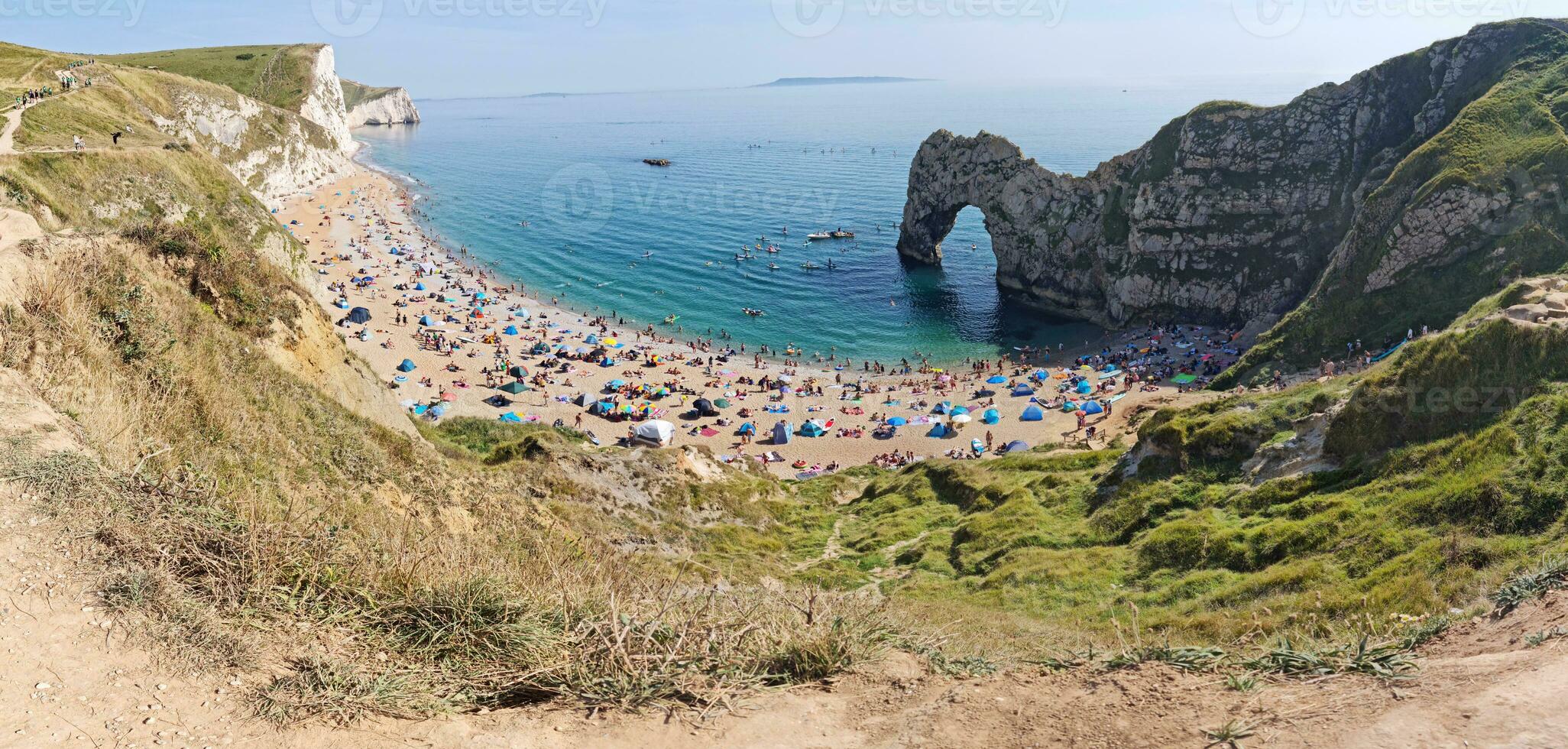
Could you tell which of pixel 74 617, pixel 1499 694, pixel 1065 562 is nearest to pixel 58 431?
pixel 74 617

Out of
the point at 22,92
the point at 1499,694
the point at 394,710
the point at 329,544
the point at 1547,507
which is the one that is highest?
the point at 22,92

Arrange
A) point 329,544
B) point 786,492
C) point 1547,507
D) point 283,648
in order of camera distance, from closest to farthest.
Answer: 1. point 283,648
2. point 329,544
3. point 1547,507
4. point 786,492

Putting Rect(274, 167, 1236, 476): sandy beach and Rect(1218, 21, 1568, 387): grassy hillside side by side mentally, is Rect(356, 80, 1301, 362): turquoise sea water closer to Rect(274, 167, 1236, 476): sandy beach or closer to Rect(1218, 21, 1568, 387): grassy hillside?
Rect(274, 167, 1236, 476): sandy beach

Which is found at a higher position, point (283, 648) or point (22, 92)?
point (22, 92)

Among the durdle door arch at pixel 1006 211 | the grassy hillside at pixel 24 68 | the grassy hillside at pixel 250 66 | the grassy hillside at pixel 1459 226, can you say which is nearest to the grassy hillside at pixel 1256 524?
the grassy hillside at pixel 1459 226

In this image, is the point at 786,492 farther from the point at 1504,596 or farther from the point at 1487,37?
the point at 1487,37

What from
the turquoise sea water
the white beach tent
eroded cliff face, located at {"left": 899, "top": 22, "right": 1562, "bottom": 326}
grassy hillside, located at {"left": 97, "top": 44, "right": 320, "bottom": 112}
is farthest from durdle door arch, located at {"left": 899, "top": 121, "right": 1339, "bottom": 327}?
grassy hillside, located at {"left": 97, "top": 44, "right": 320, "bottom": 112}

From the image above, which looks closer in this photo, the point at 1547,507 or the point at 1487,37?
the point at 1547,507

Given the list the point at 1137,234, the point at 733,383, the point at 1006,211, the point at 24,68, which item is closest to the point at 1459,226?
the point at 1137,234
